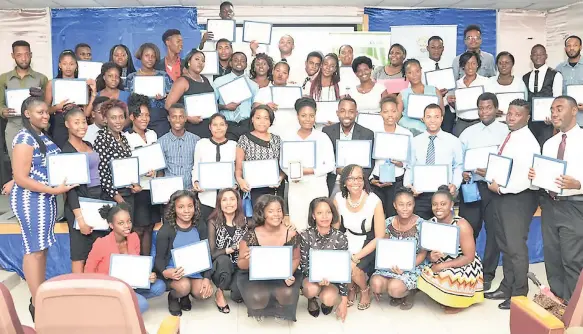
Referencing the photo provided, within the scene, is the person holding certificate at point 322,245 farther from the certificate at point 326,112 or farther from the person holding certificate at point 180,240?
the certificate at point 326,112

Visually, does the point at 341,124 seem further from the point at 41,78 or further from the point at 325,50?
the point at 325,50

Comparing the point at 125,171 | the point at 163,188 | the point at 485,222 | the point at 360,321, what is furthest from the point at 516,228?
the point at 125,171

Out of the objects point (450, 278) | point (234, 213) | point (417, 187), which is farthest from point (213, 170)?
point (450, 278)

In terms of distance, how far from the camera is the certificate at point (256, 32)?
6492mm

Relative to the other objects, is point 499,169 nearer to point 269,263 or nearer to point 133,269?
point 269,263

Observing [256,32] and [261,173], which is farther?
[256,32]

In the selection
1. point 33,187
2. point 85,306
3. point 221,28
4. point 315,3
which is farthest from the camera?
point 315,3

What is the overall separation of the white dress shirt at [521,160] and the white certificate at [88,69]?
3809 mm

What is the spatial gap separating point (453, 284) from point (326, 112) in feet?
6.55

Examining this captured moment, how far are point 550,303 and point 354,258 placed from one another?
1.55 m

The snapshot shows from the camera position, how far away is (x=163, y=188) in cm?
488

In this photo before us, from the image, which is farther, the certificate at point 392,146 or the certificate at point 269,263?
the certificate at point 392,146

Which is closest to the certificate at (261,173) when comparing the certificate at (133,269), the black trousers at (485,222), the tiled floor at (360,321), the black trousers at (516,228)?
the tiled floor at (360,321)

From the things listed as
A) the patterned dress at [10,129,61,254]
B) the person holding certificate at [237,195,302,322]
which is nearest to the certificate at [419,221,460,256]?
the person holding certificate at [237,195,302,322]
